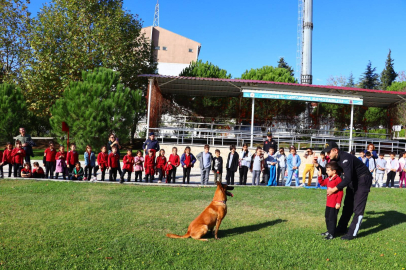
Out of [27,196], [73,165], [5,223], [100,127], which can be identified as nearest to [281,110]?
[100,127]

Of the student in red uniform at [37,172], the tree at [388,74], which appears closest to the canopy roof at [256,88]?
the student in red uniform at [37,172]

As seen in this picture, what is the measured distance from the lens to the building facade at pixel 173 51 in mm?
45844

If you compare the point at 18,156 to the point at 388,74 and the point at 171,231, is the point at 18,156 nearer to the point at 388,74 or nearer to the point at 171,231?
the point at 171,231

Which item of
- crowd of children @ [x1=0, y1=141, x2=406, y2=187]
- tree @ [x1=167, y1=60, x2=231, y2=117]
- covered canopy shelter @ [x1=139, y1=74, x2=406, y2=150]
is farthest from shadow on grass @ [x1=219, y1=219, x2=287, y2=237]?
tree @ [x1=167, y1=60, x2=231, y2=117]

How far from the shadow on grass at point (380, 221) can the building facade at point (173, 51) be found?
3964 cm

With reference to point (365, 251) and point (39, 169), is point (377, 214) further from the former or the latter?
point (39, 169)

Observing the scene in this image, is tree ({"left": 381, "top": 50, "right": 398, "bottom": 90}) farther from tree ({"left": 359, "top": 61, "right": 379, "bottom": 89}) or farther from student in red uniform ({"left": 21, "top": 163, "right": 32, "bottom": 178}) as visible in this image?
student in red uniform ({"left": 21, "top": 163, "right": 32, "bottom": 178})

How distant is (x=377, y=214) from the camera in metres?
8.35

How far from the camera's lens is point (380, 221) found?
762 cm

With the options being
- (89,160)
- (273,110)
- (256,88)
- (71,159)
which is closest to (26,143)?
(71,159)

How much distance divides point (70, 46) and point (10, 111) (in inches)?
249

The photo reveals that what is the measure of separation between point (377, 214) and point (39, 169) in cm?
1131

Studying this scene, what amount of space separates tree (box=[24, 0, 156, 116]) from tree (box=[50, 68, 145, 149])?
431 centimetres

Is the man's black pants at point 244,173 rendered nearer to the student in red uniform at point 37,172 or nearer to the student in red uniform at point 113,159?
the student in red uniform at point 113,159
